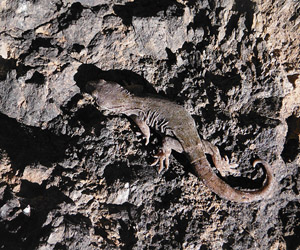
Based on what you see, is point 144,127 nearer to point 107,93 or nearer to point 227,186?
point 107,93

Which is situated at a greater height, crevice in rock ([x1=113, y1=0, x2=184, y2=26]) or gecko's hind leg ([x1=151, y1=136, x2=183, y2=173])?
crevice in rock ([x1=113, y1=0, x2=184, y2=26])

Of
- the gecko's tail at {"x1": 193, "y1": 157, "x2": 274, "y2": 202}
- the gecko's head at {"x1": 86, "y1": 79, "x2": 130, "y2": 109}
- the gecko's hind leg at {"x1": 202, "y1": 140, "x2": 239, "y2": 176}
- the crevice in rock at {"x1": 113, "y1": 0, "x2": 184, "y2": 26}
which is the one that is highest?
the crevice in rock at {"x1": 113, "y1": 0, "x2": 184, "y2": 26}

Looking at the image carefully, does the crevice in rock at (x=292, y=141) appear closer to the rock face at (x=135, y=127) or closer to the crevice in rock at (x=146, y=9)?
the rock face at (x=135, y=127)

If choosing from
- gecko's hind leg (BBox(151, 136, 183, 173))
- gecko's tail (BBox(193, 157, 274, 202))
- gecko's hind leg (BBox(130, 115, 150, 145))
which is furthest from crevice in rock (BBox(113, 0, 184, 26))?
gecko's tail (BBox(193, 157, 274, 202))

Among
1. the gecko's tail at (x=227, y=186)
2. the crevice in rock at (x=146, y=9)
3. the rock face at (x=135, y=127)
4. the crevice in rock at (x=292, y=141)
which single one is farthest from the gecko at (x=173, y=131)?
the crevice in rock at (x=146, y=9)

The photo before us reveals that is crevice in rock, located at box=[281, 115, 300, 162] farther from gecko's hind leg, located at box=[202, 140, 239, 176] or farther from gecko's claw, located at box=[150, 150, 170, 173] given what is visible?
gecko's claw, located at box=[150, 150, 170, 173]

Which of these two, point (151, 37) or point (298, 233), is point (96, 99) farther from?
point (298, 233)

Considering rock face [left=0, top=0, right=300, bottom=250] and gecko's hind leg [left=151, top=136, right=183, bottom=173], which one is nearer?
rock face [left=0, top=0, right=300, bottom=250]
